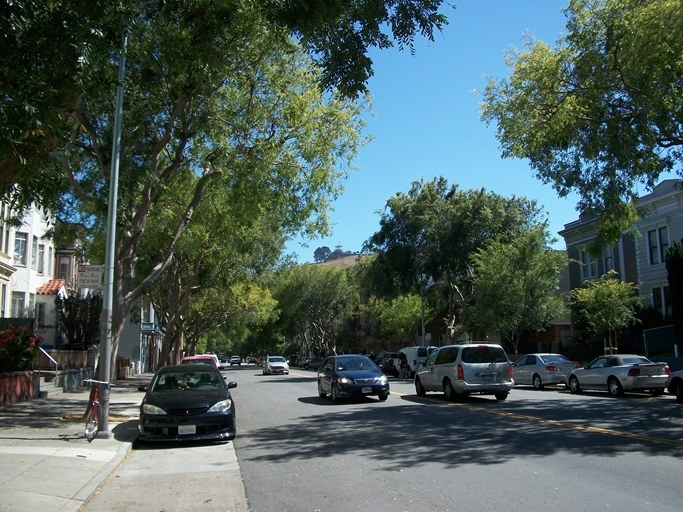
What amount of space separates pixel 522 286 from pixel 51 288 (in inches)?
1030

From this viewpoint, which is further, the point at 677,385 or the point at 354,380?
the point at 354,380

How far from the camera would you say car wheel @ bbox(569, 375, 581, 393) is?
74.0ft

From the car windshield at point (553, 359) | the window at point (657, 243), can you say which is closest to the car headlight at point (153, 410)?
the car windshield at point (553, 359)

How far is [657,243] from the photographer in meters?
33.2

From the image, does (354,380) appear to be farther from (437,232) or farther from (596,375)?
(437,232)

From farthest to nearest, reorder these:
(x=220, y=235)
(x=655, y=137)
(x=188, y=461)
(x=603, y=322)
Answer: (x=603, y=322)
(x=220, y=235)
(x=655, y=137)
(x=188, y=461)

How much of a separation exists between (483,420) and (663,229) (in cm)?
2408

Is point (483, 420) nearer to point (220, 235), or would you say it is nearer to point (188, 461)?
point (188, 461)

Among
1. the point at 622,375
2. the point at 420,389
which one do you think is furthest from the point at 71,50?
the point at 622,375

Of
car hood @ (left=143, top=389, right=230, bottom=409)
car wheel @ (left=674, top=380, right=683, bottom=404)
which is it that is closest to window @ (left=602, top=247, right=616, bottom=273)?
car wheel @ (left=674, top=380, right=683, bottom=404)

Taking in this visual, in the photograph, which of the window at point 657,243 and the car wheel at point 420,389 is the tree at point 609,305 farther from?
the car wheel at point 420,389

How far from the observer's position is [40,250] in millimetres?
35938

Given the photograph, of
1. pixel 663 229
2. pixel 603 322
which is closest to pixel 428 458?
pixel 603 322

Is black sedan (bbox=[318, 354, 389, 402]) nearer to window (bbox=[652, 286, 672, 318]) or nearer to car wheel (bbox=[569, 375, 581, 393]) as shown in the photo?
car wheel (bbox=[569, 375, 581, 393])
